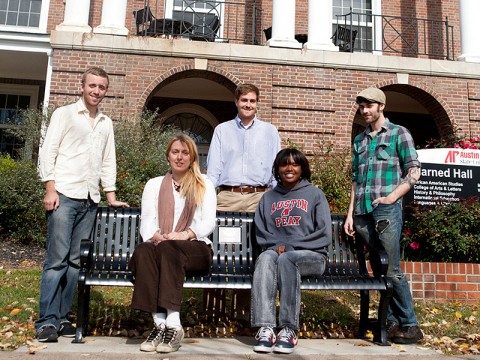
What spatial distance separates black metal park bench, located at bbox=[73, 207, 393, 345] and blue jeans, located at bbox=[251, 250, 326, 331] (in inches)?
4.4

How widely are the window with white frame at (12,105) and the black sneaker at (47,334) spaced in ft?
40.3

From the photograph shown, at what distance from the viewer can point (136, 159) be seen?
8.24m

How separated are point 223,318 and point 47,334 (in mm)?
1568

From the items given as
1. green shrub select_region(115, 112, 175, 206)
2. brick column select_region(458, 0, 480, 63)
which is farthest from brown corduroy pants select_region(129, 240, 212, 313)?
brick column select_region(458, 0, 480, 63)

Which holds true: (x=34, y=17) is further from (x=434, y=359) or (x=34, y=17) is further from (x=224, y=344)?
(x=434, y=359)

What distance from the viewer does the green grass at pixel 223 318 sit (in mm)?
3830

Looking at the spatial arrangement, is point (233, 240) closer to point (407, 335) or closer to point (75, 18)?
point (407, 335)

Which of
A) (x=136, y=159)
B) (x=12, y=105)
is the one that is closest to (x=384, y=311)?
(x=136, y=159)

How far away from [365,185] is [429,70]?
28.5 feet

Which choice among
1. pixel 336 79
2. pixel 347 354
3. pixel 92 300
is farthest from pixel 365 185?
pixel 336 79

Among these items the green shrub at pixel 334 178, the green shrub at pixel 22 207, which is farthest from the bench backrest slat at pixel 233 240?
the green shrub at pixel 22 207

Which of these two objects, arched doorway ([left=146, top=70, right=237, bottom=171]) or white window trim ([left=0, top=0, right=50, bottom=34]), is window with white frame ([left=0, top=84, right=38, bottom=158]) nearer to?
white window trim ([left=0, top=0, right=50, bottom=34])

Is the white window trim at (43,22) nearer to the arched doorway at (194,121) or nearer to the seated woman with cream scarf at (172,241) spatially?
the arched doorway at (194,121)

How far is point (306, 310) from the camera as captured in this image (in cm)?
476
